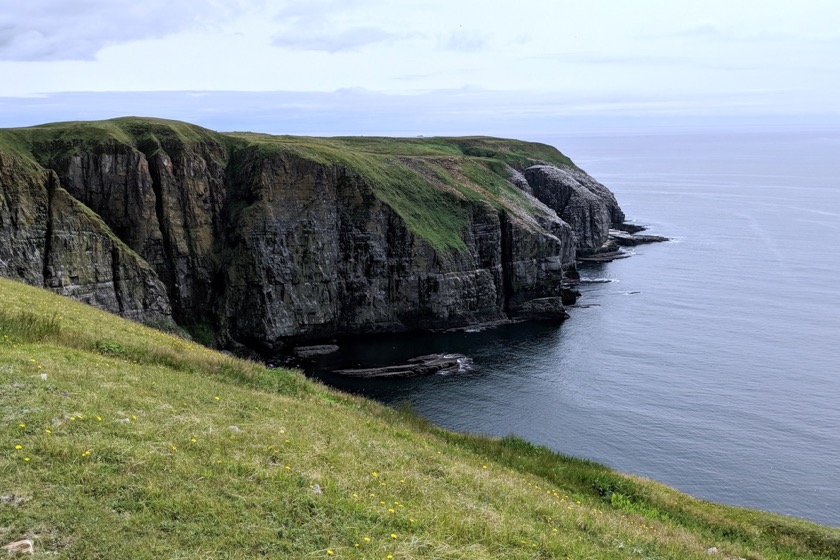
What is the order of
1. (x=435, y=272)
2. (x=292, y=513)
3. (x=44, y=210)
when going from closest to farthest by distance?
(x=292, y=513), (x=44, y=210), (x=435, y=272)

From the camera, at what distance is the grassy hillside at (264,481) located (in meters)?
12.2

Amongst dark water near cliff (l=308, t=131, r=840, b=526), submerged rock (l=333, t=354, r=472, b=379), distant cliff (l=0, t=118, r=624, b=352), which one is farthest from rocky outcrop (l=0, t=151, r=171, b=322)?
dark water near cliff (l=308, t=131, r=840, b=526)

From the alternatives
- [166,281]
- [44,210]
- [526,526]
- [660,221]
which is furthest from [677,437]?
[660,221]

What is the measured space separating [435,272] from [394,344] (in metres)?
13.2

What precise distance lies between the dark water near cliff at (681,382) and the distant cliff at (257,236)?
8077 mm

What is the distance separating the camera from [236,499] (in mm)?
13609

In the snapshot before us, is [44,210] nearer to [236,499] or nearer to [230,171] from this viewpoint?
[230,171]

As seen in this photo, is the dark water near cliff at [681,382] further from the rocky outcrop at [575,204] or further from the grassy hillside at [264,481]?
the grassy hillside at [264,481]

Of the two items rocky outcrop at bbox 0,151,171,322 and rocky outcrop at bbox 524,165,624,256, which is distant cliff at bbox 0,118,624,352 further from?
rocky outcrop at bbox 524,165,624,256

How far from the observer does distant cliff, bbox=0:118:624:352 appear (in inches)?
2687

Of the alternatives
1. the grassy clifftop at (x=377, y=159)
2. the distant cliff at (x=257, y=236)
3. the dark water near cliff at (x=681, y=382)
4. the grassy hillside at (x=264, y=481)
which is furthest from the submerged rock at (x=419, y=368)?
the grassy hillside at (x=264, y=481)

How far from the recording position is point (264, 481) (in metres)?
14.6

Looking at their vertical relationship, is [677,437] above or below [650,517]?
below

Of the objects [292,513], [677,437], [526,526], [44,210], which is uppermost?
[44,210]
